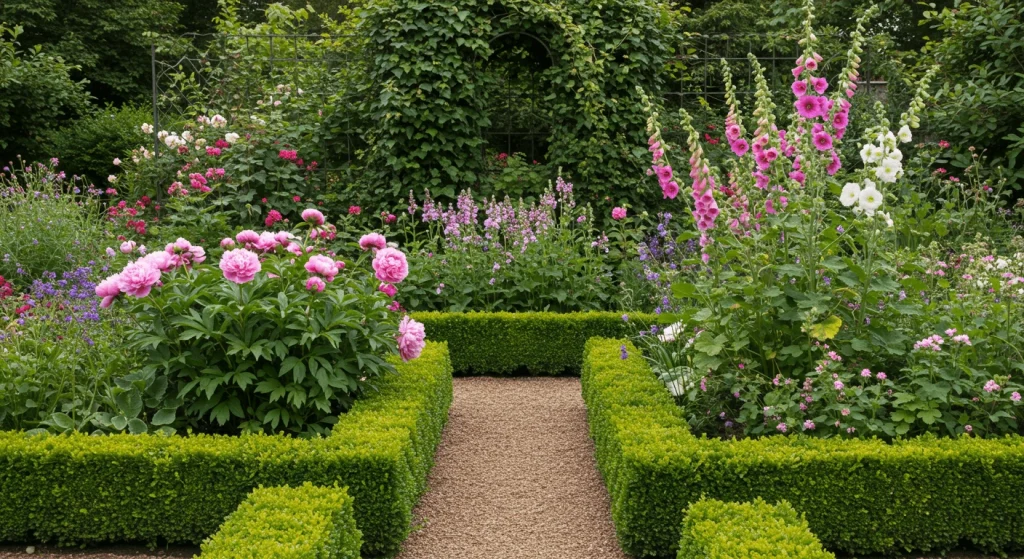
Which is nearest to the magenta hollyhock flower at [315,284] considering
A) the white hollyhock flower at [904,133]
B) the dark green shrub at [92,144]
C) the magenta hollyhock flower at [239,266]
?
the magenta hollyhock flower at [239,266]

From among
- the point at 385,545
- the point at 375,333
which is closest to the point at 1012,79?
the point at 375,333

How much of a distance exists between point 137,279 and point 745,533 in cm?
271

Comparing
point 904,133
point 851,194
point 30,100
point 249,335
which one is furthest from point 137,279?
point 30,100

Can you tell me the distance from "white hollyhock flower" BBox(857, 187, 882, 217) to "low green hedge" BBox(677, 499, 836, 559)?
4.55ft

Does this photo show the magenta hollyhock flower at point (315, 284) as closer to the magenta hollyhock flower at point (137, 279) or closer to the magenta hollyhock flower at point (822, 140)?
the magenta hollyhock flower at point (137, 279)

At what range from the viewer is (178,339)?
3.90m

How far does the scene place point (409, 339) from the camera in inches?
173

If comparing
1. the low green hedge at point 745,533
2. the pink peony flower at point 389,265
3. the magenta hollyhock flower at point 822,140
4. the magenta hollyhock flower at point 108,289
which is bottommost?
the low green hedge at point 745,533

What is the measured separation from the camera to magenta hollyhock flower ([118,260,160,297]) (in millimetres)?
3762

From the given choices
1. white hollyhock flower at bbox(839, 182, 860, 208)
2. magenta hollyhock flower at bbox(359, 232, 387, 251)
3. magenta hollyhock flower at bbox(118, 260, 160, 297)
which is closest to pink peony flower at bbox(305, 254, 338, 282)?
magenta hollyhock flower at bbox(359, 232, 387, 251)

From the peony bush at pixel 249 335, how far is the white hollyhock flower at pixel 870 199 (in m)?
2.17

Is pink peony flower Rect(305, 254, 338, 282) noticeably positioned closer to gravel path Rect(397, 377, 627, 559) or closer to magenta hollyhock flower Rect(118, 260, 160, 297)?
magenta hollyhock flower Rect(118, 260, 160, 297)

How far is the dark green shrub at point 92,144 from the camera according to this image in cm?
1445

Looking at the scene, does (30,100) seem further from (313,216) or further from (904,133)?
(904,133)
